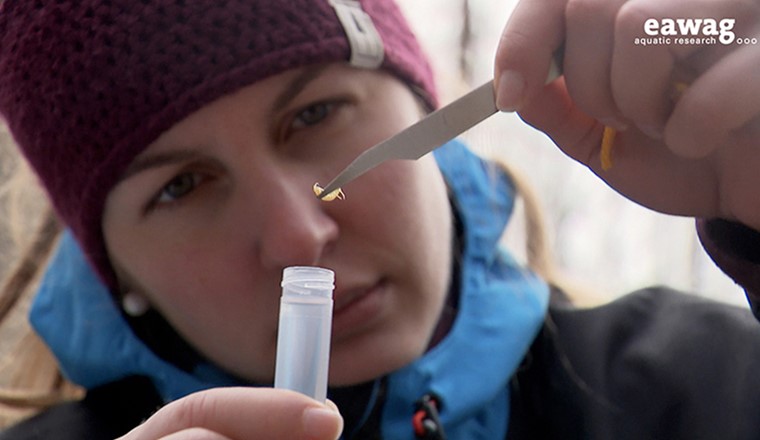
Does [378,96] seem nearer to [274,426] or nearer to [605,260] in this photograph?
[274,426]

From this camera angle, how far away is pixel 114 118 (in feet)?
1.97

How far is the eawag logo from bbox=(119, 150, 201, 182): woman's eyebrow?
329 millimetres

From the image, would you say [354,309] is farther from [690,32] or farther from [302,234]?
[690,32]

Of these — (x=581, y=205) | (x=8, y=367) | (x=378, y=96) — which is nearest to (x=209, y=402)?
(x=378, y=96)

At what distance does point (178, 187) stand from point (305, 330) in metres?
0.30

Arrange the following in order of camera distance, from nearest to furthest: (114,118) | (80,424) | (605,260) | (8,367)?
(114,118) < (80,424) < (8,367) < (605,260)

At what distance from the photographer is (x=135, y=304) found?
0.72 meters

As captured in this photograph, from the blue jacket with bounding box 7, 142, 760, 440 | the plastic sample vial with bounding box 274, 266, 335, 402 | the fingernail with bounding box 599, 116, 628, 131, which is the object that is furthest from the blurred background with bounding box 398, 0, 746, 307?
the plastic sample vial with bounding box 274, 266, 335, 402

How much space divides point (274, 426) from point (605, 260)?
0.98 meters

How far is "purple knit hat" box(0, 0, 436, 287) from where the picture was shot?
23.0 inches

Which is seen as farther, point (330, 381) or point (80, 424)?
point (80, 424)

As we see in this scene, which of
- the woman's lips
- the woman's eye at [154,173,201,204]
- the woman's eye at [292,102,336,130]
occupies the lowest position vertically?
the woman's lips

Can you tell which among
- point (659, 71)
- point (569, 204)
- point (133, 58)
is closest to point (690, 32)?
point (659, 71)

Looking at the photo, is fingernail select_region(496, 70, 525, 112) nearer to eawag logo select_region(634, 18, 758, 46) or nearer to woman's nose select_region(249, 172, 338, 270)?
eawag logo select_region(634, 18, 758, 46)
